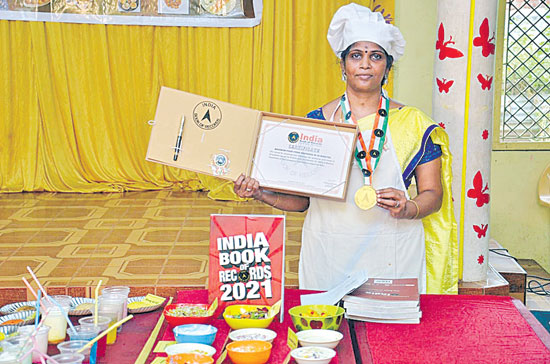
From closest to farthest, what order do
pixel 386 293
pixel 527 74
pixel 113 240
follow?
pixel 386 293 → pixel 113 240 → pixel 527 74

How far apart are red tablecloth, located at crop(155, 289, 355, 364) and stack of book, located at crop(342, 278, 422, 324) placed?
0.06 meters

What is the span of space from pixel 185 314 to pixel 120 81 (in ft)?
15.1

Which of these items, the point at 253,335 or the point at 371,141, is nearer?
the point at 253,335

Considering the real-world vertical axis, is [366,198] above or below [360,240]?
above

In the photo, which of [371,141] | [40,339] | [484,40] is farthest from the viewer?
[484,40]

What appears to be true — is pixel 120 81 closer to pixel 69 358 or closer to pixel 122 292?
pixel 122 292

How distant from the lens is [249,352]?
5.35 ft

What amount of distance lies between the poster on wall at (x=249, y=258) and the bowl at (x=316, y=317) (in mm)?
89

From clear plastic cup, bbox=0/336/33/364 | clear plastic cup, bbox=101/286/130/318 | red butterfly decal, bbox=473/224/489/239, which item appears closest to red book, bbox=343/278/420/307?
clear plastic cup, bbox=101/286/130/318

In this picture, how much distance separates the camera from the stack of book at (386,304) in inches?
76.2

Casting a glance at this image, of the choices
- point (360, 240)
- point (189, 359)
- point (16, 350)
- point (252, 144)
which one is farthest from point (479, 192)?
point (16, 350)

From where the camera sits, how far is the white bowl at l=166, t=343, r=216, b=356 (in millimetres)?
1681

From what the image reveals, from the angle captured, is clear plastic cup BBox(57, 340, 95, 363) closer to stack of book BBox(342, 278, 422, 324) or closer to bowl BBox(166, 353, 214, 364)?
bowl BBox(166, 353, 214, 364)

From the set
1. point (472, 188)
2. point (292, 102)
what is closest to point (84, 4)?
point (292, 102)
